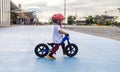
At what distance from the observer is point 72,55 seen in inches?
427

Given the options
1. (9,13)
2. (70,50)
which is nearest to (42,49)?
(70,50)

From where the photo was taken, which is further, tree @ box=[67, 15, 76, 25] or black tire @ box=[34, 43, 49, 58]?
tree @ box=[67, 15, 76, 25]

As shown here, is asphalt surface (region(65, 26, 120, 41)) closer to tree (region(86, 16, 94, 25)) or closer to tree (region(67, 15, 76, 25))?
tree (region(86, 16, 94, 25))

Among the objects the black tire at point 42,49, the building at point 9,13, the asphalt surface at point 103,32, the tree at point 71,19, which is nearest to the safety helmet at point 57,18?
the black tire at point 42,49

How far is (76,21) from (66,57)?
155763 millimetres

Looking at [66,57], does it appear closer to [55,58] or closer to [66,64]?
[55,58]

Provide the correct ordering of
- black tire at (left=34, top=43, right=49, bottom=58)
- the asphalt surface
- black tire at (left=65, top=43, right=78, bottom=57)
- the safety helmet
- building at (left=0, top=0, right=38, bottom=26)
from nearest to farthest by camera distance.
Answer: the safety helmet → black tire at (left=34, top=43, right=49, bottom=58) → black tire at (left=65, top=43, right=78, bottom=57) → the asphalt surface → building at (left=0, top=0, right=38, bottom=26)

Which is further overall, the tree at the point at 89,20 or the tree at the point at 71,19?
the tree at the point at 71,19

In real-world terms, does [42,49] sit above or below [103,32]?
above

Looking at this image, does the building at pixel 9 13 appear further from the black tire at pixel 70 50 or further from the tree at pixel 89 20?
the black tire at pixel 70 50

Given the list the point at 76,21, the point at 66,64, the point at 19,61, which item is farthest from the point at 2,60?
the point at 76,21

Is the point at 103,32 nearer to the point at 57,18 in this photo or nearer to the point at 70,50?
the point at 70,50

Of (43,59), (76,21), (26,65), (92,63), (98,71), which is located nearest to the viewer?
(98,71)

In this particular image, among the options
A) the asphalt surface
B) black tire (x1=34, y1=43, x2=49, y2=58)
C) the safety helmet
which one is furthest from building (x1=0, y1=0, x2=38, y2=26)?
the safety helmet
